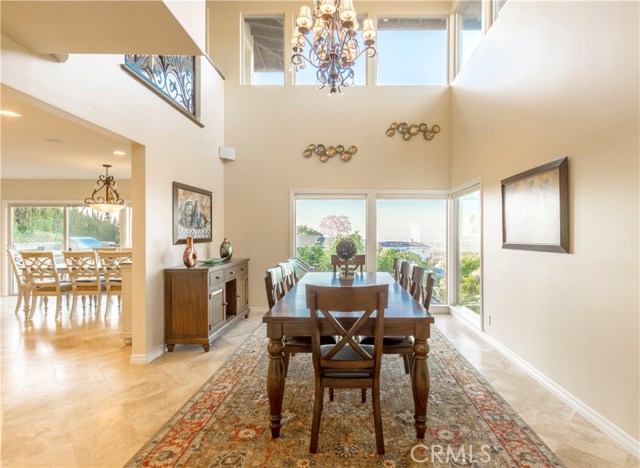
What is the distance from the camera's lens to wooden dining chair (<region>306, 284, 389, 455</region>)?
1777 millimetres

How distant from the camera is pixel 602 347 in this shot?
2098 mm

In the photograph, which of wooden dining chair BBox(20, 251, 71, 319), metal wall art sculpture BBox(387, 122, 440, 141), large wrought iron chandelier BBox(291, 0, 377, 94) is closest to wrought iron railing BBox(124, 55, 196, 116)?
large wrought iron chandelier BBox(291, 0, 377, 94)

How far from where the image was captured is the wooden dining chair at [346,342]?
1.78 m

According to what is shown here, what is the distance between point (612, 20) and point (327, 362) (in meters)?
2.80

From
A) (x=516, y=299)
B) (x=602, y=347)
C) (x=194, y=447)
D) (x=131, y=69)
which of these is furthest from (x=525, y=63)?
(x=194, y=447)

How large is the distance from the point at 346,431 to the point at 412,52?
559 centimetres

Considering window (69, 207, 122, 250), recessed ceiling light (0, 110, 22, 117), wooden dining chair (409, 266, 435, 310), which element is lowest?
wooden dining chair (409, 266, 435, 310)

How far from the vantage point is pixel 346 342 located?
1.84 metres

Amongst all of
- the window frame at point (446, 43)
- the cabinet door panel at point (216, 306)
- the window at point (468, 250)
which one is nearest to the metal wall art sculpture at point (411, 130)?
the window frame at point (446, 43)

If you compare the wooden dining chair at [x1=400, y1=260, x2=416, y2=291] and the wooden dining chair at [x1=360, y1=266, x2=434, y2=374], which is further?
the wooden dining chair at [x1=400, y1=260, x2=416, y2=291]

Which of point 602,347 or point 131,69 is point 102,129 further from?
point 602,347

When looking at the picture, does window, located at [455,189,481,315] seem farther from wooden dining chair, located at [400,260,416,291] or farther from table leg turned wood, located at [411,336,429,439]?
table leg turned wood, located at [411,336,429,439]

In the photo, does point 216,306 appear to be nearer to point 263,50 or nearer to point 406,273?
point 406,273

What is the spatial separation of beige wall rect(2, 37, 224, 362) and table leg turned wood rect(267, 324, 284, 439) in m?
1.90
